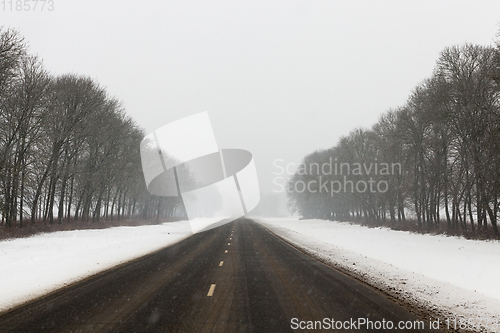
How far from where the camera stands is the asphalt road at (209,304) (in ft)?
20.9

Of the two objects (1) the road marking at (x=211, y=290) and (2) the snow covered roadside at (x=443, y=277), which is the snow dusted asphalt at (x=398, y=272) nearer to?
(2) the snow covered roadside at (x=443, y=277)

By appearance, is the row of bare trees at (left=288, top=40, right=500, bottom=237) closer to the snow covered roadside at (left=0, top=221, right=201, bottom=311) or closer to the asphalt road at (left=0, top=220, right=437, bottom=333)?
the asphalt road at (left=0, top=220, right=437, bottom=333)

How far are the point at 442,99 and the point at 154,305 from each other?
27053 mm

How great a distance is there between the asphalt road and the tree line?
17.3 metres

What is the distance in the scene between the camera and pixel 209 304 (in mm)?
7863

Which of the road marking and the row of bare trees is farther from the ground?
the row of bare trees

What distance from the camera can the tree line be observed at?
24234mm

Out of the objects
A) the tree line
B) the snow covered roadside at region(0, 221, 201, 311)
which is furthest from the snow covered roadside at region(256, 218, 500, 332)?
the tree line

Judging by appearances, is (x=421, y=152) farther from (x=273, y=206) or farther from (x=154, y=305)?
(x=273, y=206)

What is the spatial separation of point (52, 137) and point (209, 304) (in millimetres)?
27325

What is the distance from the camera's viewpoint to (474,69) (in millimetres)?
27203

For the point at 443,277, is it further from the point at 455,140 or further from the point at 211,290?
the point at 455,140

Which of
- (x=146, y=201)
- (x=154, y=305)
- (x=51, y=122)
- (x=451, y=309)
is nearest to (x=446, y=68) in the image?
(x=451, y=309)

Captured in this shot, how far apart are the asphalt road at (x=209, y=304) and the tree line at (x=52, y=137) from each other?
17298mm
